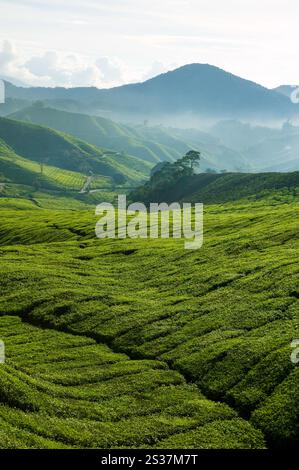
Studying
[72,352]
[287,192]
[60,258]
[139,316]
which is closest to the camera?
[72,352]

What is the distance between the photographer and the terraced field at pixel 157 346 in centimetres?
4056

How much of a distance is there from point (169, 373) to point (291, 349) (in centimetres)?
1279

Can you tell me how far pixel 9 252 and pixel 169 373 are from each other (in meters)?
74.6

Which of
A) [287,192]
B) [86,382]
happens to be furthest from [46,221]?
[86,382]

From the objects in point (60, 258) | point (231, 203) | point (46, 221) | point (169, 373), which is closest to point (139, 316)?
point (169, 373)

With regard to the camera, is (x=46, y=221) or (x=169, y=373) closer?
(x=169, y=373)

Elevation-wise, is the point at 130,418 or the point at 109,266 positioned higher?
the point at 109,266

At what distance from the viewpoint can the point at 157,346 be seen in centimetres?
5856

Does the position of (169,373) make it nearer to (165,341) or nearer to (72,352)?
(165,341)

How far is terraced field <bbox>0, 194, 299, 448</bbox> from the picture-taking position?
40.6m
